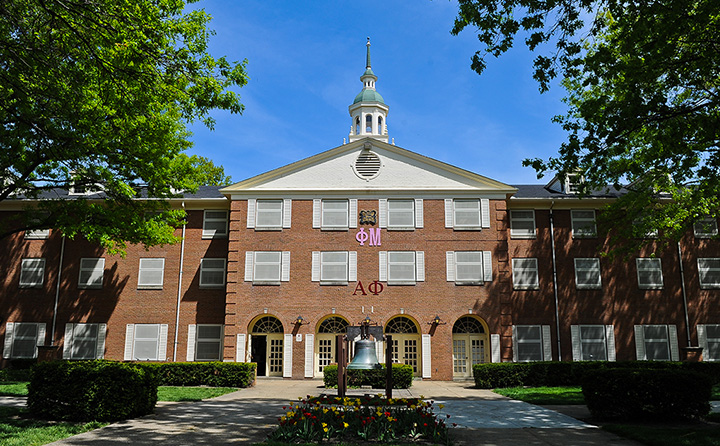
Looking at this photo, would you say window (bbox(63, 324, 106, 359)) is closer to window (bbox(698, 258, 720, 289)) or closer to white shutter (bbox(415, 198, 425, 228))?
white shutter (bbox(415, 198, 425, 228))

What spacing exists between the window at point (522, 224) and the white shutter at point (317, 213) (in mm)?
9292

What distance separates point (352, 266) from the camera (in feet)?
86.3

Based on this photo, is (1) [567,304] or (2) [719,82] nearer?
(2) [719,82]

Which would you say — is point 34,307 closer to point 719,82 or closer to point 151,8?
point 151,8

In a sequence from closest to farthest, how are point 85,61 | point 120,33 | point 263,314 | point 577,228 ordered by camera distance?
point 120,33 → point 85,61 → point 263,314 → point 577,228

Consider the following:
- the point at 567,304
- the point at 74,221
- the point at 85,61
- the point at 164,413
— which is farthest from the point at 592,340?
the point at 85,61

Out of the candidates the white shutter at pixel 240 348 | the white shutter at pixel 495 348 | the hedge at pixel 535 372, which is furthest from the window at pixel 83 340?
the white shutter at pixel 495 348

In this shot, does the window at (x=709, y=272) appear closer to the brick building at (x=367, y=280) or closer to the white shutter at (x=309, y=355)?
the brick building at (x=367, y=280)

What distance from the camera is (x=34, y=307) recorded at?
27359mm

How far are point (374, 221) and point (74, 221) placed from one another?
12964 millimetres

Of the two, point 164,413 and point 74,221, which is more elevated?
point 74,221

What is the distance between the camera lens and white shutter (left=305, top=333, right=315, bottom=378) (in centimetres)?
2538

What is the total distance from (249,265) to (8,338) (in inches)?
469

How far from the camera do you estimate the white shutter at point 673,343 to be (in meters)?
26.5
